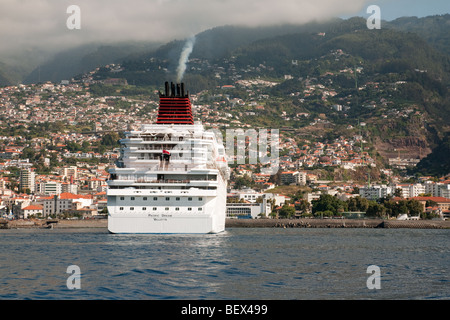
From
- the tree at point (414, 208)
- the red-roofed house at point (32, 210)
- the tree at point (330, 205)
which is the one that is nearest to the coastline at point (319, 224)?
the tree at point (414, 208)

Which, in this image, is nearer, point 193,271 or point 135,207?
point 193,271

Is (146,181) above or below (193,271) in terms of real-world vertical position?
above

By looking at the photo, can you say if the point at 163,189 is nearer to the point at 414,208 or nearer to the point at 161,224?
the point at 161,224

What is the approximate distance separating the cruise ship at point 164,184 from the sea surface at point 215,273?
8.99m

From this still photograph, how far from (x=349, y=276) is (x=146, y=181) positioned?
29542mm

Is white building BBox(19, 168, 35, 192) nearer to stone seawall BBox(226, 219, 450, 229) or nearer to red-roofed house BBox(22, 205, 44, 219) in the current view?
red-roofed house BBox(22, 205, 44, 219)

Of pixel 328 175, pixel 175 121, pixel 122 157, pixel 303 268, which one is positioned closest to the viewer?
pixel 303 268

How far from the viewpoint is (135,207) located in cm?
5591

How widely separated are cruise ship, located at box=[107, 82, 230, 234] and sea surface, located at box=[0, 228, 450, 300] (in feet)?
29.5

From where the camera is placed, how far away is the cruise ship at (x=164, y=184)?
55.5 metres

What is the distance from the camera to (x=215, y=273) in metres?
31.1

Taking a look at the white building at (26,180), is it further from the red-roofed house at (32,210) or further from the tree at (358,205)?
the tree at (358,205)
